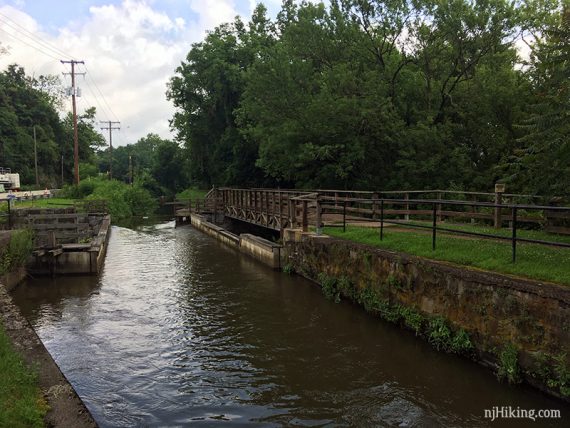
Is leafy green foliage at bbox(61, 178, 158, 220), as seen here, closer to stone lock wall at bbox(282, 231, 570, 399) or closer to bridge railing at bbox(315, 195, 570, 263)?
bridge railing at bbox(315, 195, 570, 263)

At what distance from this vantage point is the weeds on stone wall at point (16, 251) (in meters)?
13.9

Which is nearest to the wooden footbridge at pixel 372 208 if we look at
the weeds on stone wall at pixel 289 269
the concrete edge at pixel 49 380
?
the weeds on stone wall at pixel 289 269

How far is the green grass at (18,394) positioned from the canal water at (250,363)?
1.27m

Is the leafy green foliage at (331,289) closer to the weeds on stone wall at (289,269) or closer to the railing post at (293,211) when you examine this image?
the weeds on stone wall at (289,269)

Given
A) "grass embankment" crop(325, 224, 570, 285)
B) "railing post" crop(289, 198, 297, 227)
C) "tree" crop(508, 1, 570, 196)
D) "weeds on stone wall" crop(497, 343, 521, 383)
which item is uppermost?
"tree" crop(508, 1, 570, 196)

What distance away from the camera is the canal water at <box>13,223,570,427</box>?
6.32 m

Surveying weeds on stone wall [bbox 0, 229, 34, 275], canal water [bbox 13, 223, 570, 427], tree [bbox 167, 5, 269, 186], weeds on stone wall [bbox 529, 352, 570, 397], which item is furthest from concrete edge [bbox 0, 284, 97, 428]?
tree [bbox 167, 5, 269, 186]

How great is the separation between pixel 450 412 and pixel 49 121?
84.9m

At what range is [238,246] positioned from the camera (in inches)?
888

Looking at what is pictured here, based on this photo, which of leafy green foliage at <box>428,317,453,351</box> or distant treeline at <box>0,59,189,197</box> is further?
distant treeline at <box>0,59,189,197</box>

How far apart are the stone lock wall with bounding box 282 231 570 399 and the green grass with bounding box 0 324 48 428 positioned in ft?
19.8

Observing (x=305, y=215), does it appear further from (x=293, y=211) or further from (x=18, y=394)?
(x=18, y=394)

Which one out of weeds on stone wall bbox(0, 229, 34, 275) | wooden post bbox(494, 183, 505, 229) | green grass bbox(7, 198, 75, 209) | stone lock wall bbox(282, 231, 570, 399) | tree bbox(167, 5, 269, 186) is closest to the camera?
stone lock wall bbox(282, 231, 570, 399)

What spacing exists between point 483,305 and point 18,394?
6.38 meters
